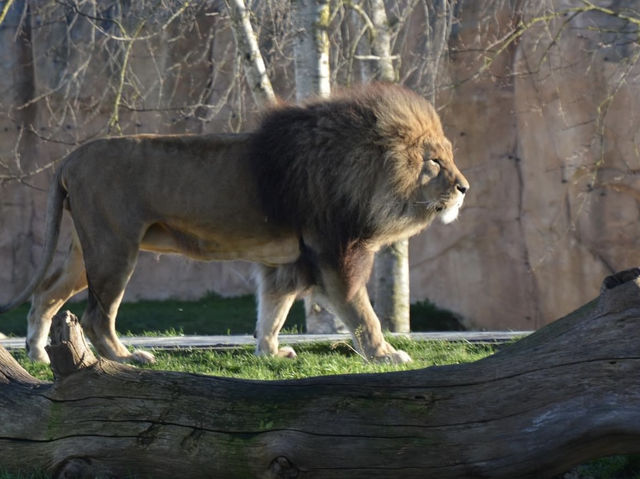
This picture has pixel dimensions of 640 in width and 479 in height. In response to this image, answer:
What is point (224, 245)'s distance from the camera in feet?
22.3

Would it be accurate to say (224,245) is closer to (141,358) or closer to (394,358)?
(141,358)

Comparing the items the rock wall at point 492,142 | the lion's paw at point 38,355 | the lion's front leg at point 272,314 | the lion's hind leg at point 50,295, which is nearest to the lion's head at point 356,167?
the lion's front leg at point 272,314

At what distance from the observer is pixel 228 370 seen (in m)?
6.16

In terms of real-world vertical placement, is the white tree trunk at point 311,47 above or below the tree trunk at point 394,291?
above

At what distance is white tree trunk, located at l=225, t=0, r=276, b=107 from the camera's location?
31.6ft

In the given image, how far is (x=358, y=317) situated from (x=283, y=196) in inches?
34.6

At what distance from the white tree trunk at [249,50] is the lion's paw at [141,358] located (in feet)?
12.5

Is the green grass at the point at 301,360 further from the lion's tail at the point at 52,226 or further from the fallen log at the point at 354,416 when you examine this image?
the fallen log at the point at 354,416

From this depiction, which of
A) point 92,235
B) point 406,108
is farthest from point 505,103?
point 92,235

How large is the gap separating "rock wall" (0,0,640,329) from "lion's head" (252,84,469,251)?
4838 millimetres

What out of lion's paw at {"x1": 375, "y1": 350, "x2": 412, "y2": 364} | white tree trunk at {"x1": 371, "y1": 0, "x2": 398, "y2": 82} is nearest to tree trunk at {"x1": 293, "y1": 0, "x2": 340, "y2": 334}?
white tree trunk at {"x1": 371, "y1": 0, "x2": 398, "y2": 82}

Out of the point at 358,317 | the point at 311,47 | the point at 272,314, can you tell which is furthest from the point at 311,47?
the point at 358,317

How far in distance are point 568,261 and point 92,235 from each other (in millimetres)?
8431

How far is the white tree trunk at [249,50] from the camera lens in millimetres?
9633
